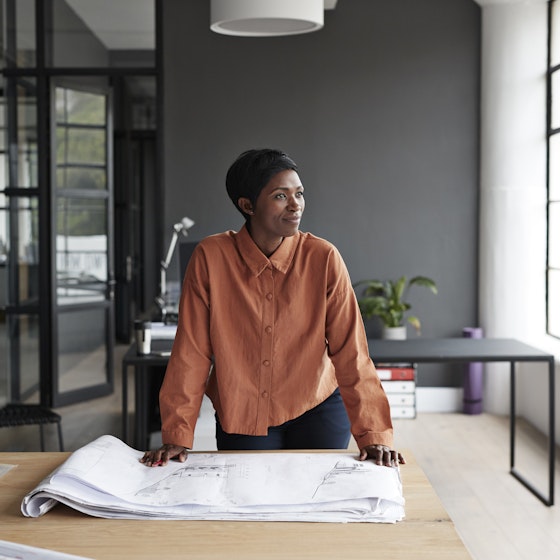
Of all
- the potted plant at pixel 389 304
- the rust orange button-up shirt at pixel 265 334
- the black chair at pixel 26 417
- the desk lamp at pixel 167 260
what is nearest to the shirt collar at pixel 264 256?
the rust orange button-up shirt at pixel 265 334

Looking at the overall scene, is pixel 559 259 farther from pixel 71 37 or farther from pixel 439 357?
pixel 71 37

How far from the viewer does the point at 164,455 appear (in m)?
1.91

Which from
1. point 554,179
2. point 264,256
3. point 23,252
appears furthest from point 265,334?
point 23,252

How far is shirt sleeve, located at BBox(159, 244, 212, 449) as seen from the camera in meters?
2.05

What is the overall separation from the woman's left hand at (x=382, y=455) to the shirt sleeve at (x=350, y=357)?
0.34ft

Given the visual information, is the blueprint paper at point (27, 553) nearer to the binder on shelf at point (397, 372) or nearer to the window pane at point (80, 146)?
the binder on shelf at point (397, 372)

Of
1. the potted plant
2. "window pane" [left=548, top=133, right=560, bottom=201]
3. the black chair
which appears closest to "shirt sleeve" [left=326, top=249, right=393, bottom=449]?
the black chair

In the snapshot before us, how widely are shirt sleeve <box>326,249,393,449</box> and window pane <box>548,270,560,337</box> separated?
4.21m

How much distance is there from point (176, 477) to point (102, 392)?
5.54 meters

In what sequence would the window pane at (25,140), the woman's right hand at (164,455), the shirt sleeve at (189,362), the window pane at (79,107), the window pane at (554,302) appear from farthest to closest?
the window pane at (79,107), the window pane at (25,140), the window pane at (554,302), the shirt sleeve at (189,362), the woman's right hand at (164,455)

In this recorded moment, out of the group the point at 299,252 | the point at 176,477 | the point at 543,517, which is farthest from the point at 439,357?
the point at 176,477

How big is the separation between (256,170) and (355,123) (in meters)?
4.55

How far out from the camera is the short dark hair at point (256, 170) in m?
2.06

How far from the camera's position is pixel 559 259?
6023 millimetres
